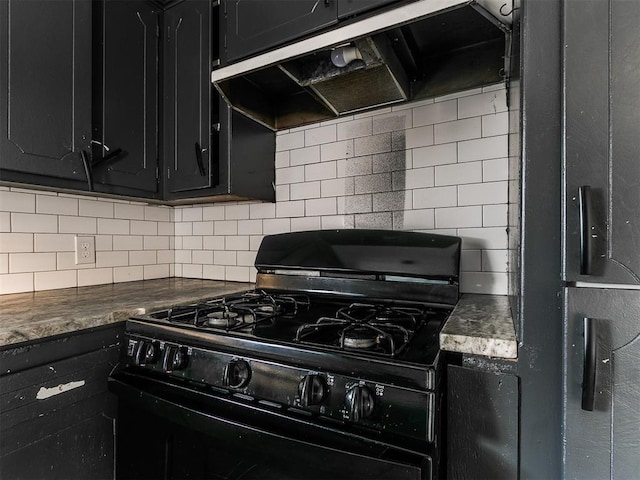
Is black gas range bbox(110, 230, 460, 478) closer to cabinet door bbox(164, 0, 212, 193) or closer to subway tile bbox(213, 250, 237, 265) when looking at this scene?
subway tile bbox(213, 250, 237, 265)

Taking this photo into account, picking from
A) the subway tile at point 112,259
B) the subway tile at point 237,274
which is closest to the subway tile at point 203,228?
the subway tile at point 237,274

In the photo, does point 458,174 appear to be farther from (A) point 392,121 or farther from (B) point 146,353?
(B) point 146,353

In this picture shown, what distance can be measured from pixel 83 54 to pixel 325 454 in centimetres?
156

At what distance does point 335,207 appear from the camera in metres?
1.51

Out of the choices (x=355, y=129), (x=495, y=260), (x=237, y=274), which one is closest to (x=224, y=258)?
(x=237, y=274)

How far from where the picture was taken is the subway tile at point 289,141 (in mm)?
1610

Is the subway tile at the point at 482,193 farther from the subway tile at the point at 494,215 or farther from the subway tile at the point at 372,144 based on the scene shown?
the subway tile at the point at 372,144

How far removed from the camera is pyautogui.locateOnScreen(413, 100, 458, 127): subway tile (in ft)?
4.20

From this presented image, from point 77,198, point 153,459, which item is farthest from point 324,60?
point 153,459

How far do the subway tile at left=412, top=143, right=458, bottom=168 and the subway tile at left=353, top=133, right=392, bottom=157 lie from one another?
120 mm

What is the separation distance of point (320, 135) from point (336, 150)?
114 millimetres

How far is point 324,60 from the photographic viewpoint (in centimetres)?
120

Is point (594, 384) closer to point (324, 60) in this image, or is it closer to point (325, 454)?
point (325, 454)

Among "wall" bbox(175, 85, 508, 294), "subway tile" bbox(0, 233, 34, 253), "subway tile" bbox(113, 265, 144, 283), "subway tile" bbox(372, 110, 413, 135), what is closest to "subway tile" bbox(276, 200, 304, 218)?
"wall" bbox(175, 85, 508, 294)
